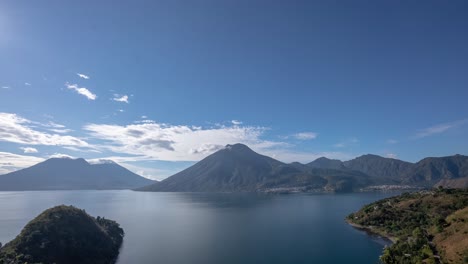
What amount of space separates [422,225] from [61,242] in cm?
12468

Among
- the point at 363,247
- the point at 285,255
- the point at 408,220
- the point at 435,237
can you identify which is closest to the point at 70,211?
Result: the point at 285,255

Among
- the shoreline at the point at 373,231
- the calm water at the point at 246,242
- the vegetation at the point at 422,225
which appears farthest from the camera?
the shoreline at the point at 373,231

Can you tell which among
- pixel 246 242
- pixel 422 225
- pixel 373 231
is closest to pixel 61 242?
pixel 246 242

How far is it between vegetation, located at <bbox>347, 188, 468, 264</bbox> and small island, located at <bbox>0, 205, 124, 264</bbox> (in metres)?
87.0

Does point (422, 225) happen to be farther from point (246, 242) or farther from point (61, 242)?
point (61, 242)

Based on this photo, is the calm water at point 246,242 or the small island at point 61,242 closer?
the small island at point 61,242

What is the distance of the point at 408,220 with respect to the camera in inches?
5012

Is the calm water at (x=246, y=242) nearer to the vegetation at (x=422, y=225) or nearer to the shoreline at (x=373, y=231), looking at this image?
the shoreline at (x=373, y=231)

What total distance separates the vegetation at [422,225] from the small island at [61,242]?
87.0 m

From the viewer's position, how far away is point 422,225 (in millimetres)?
113875

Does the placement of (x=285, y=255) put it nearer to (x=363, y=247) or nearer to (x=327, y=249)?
(x=327, y=249)

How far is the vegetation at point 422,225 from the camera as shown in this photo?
75688 millimetres

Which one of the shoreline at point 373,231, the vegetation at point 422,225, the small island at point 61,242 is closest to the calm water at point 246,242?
the shoreline at point 373,231

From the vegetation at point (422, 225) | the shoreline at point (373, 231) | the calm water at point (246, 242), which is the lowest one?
the calm water at point (246, 242)
